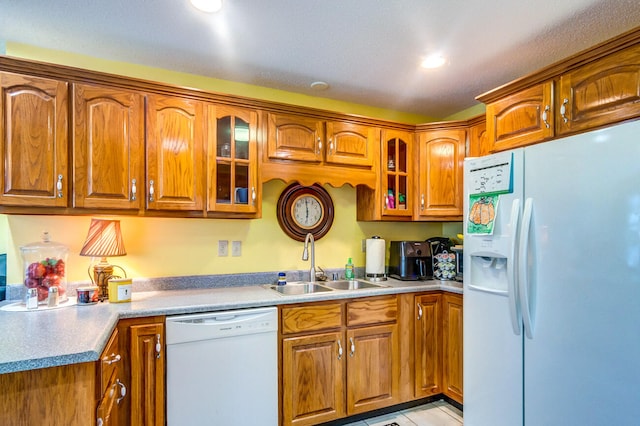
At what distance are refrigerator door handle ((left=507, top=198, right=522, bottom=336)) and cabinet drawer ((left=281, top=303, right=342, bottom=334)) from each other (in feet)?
3.39

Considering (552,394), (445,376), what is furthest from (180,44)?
(445,376)

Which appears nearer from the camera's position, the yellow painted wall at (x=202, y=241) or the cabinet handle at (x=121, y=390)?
the cabinet handle at (x=121, y=390)

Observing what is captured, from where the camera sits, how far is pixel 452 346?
2545mm

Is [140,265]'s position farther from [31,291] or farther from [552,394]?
[552,394]

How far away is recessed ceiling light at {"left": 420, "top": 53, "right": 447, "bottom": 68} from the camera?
7.33ft

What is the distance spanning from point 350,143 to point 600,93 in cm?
153

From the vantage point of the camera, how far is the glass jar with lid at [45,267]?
1913mm

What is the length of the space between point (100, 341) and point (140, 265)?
115 cm

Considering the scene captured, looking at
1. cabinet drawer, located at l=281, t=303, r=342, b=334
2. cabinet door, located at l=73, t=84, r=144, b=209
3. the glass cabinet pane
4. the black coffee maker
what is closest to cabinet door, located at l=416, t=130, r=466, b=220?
the black coffee maker

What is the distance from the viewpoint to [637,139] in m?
1.35

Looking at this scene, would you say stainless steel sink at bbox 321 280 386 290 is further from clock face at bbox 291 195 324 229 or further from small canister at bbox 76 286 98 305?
small canister at bbox 76 286 98 305

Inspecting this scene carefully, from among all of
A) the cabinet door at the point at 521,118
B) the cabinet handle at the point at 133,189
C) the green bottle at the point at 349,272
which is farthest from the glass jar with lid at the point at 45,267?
the cabinet door at the point at 521,118

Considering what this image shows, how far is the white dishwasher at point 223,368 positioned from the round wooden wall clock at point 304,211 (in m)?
0.83

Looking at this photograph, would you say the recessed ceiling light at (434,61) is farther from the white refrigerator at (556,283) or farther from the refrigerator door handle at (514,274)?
the refrigerator door handle at (514,274)
